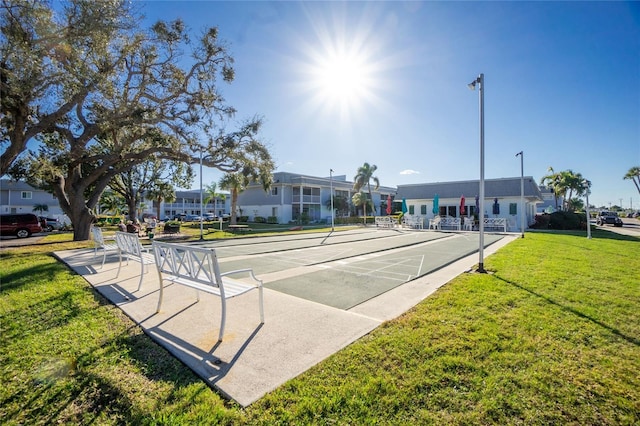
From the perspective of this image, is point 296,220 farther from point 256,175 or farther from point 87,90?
point 87,90

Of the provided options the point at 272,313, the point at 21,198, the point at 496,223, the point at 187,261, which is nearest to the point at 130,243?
the point at 187,261

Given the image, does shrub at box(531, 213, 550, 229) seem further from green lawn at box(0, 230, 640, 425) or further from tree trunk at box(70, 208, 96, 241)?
tree trunk at box(70, 208, 96, 241)

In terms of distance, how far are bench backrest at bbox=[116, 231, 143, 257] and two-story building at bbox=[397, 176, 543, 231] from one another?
29825 mm

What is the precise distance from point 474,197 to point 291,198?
25.4 m

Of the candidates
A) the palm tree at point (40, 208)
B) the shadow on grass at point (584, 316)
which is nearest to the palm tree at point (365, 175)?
the shadow on grass at point (584, 316)

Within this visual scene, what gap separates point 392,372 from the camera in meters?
3.06

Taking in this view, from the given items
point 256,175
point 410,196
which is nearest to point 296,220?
point 410,196

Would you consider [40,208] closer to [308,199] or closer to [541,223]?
[308,199]

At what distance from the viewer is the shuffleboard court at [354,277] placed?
6004 millimetres

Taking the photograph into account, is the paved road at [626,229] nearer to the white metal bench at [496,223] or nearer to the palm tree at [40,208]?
the white metal bench at [496,223]

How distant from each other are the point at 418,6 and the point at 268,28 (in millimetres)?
5775

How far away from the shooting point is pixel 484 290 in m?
6.20

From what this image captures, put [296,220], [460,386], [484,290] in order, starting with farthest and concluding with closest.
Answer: [296,220], [484,290], [460,386]

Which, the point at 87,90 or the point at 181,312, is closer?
the point at 181,312
